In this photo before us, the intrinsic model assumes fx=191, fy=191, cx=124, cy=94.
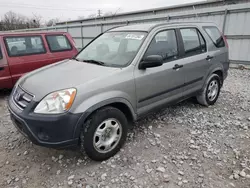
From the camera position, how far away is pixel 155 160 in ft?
8.35

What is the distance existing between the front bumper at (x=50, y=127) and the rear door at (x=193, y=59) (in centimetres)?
219

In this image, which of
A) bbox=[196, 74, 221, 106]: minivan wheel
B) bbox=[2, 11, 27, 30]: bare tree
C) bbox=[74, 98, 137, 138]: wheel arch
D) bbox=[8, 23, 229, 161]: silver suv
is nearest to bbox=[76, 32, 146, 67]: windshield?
bbox=[8, 23, 229, 161]: silver suv

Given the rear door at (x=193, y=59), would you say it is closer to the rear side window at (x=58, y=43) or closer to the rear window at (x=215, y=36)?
the rear window at (x=215, y=36)

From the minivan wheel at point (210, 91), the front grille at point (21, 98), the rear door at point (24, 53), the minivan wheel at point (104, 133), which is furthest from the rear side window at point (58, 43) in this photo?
the minivan wheel at point (210, 91)

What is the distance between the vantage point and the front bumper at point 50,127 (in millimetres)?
2064

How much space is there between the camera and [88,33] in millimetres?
13297

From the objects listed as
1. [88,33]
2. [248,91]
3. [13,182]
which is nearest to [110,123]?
[13,182]

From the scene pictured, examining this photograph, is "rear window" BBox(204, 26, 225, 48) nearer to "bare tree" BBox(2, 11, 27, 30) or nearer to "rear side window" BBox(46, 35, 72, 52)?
"rear side window" BBox(46, 35, 72, 52)

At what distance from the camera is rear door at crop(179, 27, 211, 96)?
339 cm

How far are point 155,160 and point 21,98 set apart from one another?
6.24ft

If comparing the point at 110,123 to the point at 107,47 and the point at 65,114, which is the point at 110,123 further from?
the point at 107,47

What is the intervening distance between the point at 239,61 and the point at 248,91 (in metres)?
3.07

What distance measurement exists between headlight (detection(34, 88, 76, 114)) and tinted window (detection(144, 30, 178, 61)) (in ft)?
4.35

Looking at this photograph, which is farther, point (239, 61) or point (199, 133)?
point (239, 61)
